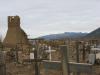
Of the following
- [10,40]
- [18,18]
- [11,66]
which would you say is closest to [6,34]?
[10,40]

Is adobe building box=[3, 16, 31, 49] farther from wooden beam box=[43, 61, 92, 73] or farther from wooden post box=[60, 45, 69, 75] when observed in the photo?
wooden post box=[60, 45, 69, 75]

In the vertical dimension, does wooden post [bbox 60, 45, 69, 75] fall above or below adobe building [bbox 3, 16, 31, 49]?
below

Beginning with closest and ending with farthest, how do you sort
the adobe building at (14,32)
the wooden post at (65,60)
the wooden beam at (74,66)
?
the wooden beam at (74,66), the wooden post at (65,60), the adobe building at (14,32)

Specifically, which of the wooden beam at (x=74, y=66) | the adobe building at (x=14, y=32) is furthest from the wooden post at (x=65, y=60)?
the adobe building at (x=14, y=32)

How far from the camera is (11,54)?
19.1 m

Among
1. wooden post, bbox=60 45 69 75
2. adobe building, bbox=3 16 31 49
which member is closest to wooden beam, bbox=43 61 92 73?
wooden post, bbox=60 45 69 75

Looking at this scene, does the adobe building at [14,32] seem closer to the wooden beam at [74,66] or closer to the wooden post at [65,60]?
the wooden beam at [74,66]

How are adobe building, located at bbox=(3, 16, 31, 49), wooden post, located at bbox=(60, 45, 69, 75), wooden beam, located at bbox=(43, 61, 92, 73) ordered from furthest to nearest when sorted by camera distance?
adobe building, located at bbox=(3, 16, 31, 49), wooden post, located at bbox=(60, 45, 69, 75), wooden beam, located at bbox=(43, 61, 92, 73)

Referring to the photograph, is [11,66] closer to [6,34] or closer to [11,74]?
[11,74]

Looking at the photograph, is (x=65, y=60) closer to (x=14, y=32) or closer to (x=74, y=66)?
(x=74, y=66)

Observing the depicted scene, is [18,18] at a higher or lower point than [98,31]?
higher

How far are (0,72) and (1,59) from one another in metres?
0.75

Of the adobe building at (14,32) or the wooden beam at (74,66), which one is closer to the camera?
the wooden beam at (74,66)

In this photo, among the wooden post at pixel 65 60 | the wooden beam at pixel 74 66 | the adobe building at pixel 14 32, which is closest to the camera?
the wooden beam at pixel 74 66
